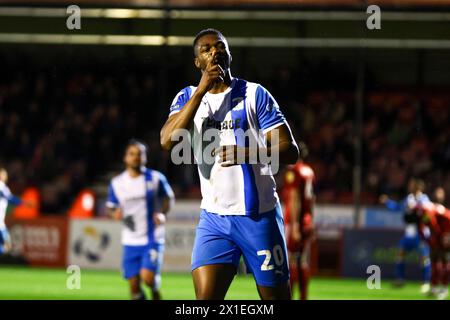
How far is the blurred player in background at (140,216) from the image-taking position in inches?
416

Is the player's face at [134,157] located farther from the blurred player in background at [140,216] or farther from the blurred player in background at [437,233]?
the blurred player in background at [437,233]

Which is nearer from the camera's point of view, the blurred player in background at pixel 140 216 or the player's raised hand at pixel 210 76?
the player's raised hand at pixel 210 76

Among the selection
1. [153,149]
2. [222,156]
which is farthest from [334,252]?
[222,156]

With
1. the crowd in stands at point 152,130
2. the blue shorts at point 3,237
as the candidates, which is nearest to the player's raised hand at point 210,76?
the blue shorts at point 3,237

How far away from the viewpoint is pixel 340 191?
21281 millimetres

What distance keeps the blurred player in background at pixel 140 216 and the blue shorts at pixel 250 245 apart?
16.7ft

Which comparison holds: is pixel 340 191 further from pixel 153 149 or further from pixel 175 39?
pixel 175 39

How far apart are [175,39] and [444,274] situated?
1209 cm

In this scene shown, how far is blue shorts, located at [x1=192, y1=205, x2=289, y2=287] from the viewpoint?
17.7ft

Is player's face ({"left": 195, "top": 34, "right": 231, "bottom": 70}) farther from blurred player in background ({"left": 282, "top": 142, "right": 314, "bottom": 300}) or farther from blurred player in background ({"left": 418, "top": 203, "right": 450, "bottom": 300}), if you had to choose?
blurred player in background ({"left": 418, "top": 203, "right": 450, "bottom": 300})

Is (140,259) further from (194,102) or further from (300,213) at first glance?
(194,102)

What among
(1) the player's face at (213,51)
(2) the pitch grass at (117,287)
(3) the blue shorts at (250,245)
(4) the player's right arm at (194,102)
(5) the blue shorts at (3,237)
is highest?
(1) the player's face at (213,51)

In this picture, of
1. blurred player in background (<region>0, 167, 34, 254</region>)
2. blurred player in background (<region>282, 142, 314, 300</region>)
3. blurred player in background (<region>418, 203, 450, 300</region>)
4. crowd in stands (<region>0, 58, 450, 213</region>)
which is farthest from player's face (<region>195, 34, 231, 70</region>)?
crowd in stands (<region>0, 58, 450, 213</region>)

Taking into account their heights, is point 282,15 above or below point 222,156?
above
